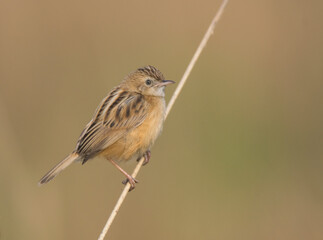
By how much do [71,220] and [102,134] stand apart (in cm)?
195

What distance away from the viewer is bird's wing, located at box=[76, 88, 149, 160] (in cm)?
555

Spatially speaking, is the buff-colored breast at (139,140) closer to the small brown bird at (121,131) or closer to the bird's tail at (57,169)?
the small brown bird at (121,131)

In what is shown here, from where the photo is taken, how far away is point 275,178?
297 inches

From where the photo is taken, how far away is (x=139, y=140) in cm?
566

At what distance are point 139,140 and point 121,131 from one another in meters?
0.20

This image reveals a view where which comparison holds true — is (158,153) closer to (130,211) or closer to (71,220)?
(130,211)

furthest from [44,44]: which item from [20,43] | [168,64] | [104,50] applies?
[168,64]

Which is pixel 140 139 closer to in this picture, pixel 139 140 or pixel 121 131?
pixel 139 140

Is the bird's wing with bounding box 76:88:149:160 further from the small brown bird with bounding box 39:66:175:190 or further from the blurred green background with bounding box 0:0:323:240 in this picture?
the blurred green background with bounding box 0:0:323:240

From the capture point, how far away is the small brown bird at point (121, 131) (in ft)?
18.2

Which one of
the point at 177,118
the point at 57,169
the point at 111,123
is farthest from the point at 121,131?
the point at 177,118

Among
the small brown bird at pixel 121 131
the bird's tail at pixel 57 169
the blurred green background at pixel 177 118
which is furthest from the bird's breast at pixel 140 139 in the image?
the blurred green background at pixel 177 118

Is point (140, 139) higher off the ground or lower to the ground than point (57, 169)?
higher

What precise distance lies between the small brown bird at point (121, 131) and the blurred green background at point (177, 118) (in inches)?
40.7
